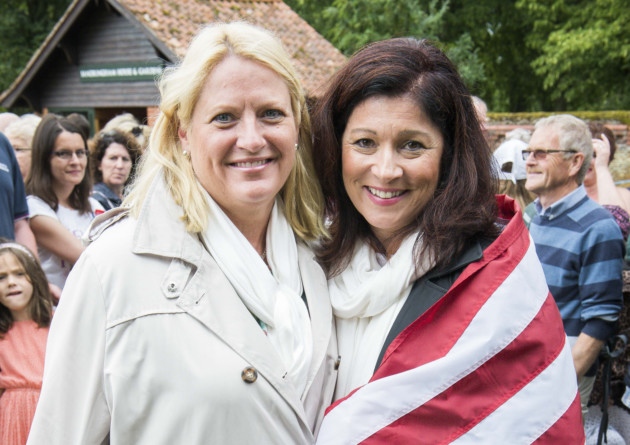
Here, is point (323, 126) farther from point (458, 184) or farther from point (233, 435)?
point (233, 435)

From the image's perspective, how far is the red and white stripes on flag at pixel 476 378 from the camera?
1720mm

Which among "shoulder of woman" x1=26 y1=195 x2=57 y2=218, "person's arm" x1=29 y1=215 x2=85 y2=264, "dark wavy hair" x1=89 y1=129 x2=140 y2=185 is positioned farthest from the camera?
"dark wavy hair" x1=89 y1=129 x2=140 y2=185

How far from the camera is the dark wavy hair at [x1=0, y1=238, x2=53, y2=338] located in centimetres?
344

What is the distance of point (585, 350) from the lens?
329 centimetres

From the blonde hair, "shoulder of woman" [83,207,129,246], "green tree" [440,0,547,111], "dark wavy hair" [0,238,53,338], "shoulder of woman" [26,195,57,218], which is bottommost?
"green tree" [440,0,547,111]

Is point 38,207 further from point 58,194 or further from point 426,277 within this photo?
point 426,277

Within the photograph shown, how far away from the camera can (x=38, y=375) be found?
3230mm

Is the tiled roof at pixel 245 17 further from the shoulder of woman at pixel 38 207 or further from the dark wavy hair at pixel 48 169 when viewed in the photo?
the shoulder of woman at pixel 38 207

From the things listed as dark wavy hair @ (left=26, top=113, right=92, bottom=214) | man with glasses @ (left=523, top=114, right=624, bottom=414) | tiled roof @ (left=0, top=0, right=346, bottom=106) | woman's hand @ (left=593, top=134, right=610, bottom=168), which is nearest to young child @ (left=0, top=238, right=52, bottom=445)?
dark wavy hair @ (left=26, top=113, right=92, bottom=214)

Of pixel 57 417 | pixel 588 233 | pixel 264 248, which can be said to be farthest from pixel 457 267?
pixel 588 233

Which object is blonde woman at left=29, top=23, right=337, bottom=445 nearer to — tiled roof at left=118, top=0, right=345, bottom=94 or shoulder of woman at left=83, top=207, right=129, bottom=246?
shoulder of woman at left=83, top=207, right=129, bottom=246

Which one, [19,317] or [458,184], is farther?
[19,317]

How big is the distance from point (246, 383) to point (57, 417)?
1.61 ft

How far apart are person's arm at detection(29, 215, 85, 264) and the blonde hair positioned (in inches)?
90.1
